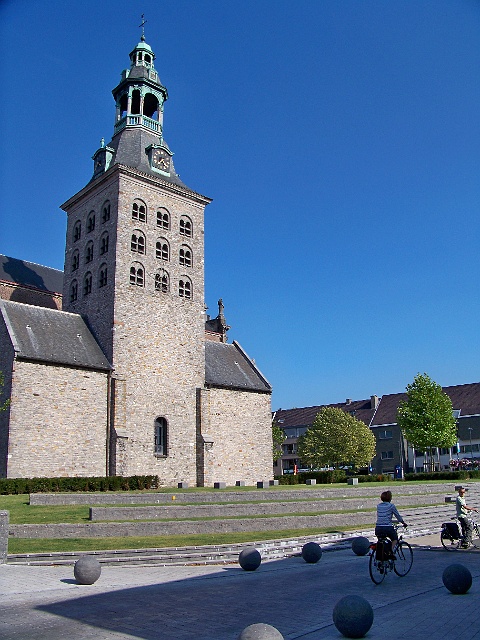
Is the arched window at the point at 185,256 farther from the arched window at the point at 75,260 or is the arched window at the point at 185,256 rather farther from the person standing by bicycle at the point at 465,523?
the person standing by bicycle at the point at 465,523

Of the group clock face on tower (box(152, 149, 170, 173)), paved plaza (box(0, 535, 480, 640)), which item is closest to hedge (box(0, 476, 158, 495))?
paved plaza (box(0, 535, 480, 640))

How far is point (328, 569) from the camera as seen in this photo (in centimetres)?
1338

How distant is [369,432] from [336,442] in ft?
16.0

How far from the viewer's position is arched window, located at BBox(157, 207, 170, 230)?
40.2 meters

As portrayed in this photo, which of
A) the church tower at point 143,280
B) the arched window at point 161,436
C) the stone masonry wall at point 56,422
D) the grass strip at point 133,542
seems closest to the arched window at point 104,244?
the church tower at point 143,280

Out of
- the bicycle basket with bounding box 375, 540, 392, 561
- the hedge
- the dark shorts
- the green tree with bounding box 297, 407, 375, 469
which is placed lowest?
the bicycle basket with bounding box 375, 540, 392, 561

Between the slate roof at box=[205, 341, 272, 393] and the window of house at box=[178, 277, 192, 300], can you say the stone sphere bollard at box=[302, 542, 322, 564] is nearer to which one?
the slate roof at box=[205, 341, 272, 393]

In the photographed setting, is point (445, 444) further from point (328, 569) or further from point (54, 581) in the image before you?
point (54, 581)

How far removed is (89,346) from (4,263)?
576 inches

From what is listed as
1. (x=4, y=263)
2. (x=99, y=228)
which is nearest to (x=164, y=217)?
(x=99, y=228)

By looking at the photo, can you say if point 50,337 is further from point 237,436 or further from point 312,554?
point 312,554

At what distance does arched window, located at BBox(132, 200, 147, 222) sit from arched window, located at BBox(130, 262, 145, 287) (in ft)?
10.9

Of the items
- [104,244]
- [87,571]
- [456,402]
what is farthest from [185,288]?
[456,402]

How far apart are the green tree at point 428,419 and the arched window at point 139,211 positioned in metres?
30.4
